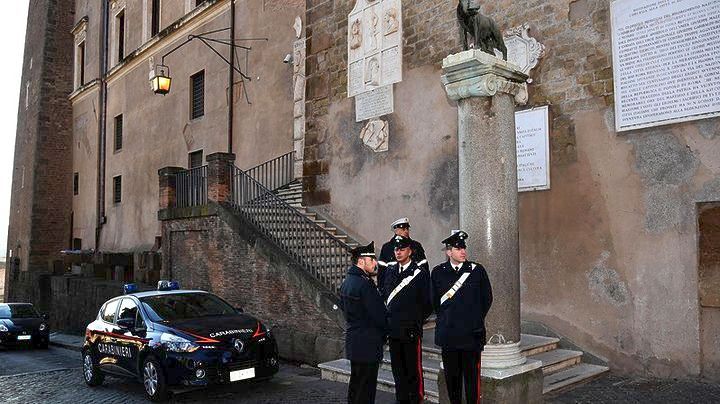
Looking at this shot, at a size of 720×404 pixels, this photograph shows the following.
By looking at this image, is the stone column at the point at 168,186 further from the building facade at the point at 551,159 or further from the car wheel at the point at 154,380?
the car wheel at the point at 154,380

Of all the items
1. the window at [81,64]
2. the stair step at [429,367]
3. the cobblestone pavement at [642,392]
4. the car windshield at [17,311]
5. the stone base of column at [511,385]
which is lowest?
the car windshield at [17,311]

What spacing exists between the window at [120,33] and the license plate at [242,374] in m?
19.8

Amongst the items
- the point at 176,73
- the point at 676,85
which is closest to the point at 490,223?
the point at 676,85

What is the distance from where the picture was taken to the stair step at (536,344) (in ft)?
28.4

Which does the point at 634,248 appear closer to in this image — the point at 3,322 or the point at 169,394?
the point at 169,394

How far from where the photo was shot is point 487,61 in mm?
6820

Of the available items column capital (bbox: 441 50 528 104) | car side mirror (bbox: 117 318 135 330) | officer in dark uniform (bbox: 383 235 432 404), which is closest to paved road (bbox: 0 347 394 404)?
officer in dark uniform (bbox: 383 235 432 404)

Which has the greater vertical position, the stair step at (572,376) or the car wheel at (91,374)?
the stair step at (572,376)

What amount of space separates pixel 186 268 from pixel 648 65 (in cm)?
978

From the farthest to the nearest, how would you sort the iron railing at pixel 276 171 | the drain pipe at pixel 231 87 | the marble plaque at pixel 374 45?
1. the drain pipe at pixel 231 87
2. the iron railing at pixel 276 171
3. the marble plaque at pixel 374 45

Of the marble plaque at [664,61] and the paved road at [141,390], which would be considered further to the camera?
the paved road at [141,390]

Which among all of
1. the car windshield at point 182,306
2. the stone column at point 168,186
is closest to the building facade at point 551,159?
the stone column at point 168,186

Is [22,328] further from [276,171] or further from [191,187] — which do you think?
[276,171]

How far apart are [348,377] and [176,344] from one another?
2245 mm
